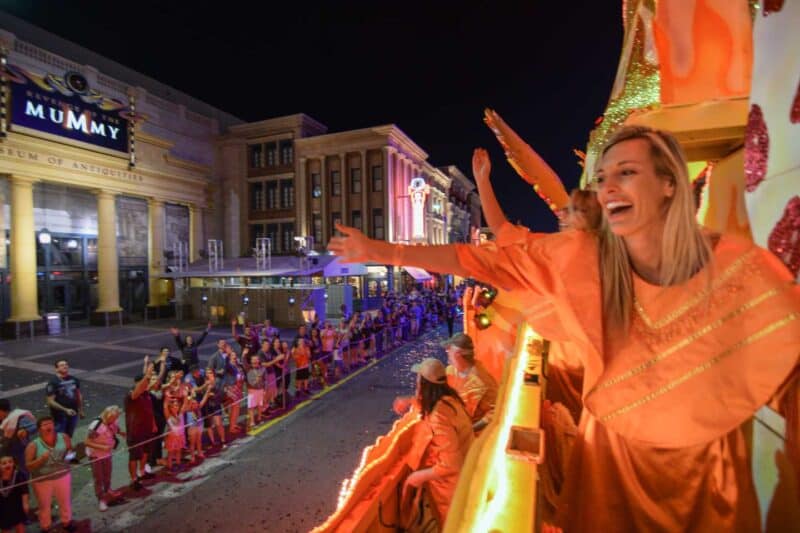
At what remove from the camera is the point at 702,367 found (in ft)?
4.32

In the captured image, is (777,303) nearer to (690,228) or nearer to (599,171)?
(690,228)

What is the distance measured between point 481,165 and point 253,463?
7.32 metres

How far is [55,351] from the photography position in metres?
17.0

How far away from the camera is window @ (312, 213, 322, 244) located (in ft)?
123

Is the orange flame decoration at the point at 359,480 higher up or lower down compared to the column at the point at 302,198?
lower down

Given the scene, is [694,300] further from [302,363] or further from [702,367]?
[302,363]

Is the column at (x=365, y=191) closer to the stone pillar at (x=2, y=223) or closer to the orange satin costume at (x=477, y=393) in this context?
the stone pillar at (x=2, y=223)

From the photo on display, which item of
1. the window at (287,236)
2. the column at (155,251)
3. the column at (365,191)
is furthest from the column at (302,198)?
the column at (155,251)

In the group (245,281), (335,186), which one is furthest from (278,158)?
(245,281)

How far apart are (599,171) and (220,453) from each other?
29.2 ft

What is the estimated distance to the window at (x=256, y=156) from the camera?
37.7m

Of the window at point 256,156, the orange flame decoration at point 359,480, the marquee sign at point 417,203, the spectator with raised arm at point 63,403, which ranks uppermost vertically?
the window at point 256,156

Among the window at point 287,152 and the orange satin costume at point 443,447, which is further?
the window at point 287,152

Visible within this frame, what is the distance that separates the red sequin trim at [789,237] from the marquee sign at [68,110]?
28.0 m
